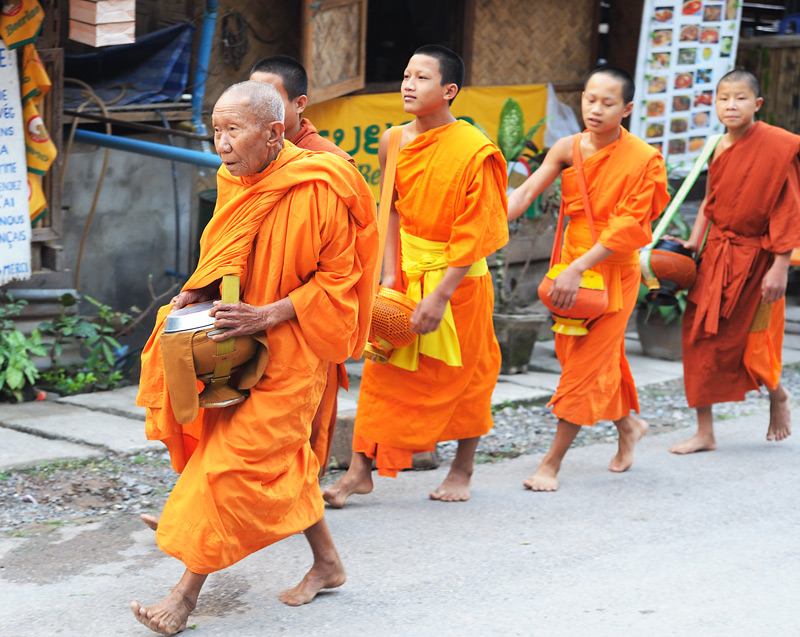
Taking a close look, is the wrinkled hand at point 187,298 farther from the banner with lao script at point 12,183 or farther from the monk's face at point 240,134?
the banner with lao script at point 12,183

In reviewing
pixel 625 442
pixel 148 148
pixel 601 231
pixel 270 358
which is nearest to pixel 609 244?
pixel 601 231

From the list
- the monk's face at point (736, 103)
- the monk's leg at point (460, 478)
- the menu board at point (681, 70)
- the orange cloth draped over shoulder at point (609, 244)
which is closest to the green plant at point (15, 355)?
the monk's leg at point (460, 478)

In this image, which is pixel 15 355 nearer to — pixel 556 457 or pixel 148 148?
pixel 148 148

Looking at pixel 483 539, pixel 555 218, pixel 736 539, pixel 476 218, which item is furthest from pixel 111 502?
pixel 555 218

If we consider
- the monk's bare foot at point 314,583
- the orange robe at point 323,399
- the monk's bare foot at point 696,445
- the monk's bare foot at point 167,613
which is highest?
the orange robe at point 323,399

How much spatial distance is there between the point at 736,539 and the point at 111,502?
101 inches

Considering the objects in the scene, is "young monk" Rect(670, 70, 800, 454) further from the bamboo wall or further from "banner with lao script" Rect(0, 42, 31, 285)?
the bamboo wall

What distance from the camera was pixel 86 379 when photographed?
241 inches

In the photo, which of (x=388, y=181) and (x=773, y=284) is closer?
(x=388, y=181)

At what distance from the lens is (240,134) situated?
320 centimetres

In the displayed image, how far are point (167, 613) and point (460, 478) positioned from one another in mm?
1848

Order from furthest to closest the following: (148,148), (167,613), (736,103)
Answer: (148,148), (736,103), (167,613)

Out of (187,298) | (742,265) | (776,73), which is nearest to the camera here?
(187,298)

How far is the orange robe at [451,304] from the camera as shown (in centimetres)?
446
